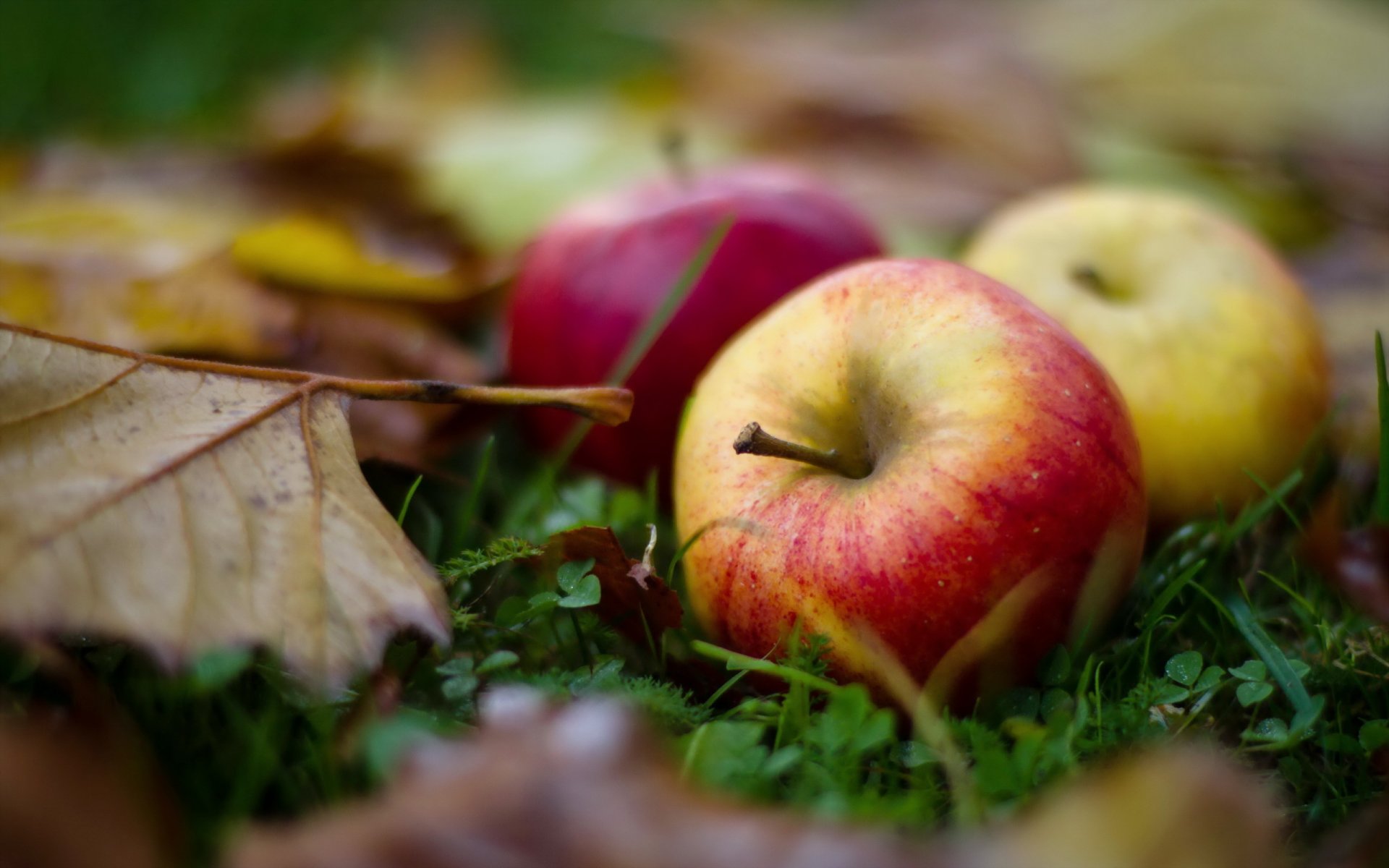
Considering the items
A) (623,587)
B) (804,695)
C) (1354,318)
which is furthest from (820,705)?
(1354,318)

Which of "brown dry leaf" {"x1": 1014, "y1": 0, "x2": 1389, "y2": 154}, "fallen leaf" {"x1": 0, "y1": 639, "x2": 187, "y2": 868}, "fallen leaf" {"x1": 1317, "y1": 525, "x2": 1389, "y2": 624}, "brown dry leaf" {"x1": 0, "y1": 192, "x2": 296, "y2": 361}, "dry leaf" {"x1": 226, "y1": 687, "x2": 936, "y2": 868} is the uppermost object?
"brown dry leaf" {"x1": 1014, "y1": 0, "x2": 1389, "y2": 154}

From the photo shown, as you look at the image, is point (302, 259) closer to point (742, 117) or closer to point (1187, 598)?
point (1187, 598)

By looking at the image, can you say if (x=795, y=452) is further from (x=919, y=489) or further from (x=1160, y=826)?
(x=1160, y=826)

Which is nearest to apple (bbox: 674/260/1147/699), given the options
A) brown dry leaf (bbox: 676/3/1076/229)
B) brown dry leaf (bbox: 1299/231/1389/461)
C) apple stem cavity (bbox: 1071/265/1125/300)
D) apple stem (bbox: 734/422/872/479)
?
apple stem (bbox: 734/422/872/479)

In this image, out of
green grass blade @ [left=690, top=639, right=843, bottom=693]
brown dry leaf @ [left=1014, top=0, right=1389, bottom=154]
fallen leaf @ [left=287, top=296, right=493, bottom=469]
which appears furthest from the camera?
brown dry leaf @ [left=1014, top=0, right=1389, bottom=154]

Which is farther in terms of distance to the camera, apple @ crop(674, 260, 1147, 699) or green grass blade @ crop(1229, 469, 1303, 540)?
green grass blade @ crop(1229, 469, 1303, 540)

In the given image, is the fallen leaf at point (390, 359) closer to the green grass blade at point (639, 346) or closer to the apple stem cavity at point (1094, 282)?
the green grass blade at point (639, 346)

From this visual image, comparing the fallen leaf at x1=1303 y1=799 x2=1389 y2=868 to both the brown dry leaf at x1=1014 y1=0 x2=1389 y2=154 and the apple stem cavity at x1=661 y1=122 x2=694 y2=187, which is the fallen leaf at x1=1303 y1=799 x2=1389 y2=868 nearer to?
the apple stem cavity at x1=661 y1=122 x2=694 y2=187

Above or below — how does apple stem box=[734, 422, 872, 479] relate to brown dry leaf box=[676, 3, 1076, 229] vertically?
below
